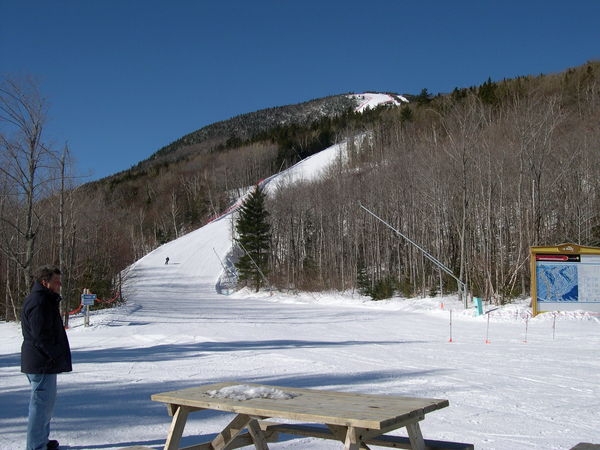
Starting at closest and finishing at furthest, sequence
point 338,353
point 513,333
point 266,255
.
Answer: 1. point 338,353
2. point 513,333
3. point 266,255

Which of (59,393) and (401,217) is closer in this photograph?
(59,393)

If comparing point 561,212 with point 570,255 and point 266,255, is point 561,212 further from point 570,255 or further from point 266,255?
point 266,255

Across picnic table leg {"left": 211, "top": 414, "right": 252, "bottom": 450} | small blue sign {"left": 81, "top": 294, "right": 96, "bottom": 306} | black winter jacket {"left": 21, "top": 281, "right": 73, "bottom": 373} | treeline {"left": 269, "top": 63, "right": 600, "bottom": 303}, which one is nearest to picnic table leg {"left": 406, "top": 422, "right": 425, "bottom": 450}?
picnic table leg {"left": 211, "top": 414, "right": 252, "bottom": 450}

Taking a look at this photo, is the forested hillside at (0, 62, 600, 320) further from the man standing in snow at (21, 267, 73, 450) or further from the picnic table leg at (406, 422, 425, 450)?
the picnic table leg at (406, 422, 425, 450)

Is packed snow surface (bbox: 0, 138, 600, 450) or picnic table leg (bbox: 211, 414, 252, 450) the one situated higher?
picnic table leg (bbox: 211, 414, 252, 450)

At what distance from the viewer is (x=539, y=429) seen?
5793 millimetres

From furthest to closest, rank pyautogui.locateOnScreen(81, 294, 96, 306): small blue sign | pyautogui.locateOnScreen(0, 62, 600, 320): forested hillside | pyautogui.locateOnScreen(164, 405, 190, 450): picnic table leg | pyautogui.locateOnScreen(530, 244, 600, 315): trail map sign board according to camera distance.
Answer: pyautogui.locateOnScreen(0, 62, 600, 320): forested hillside
pyautogui.locateOnScreen(530, 244, 600, 315): trail map sign board
pyautogui.locateOnScreen(81, 294, 96, 306): small blue sign
pyautogui.locateOnScreen(164, 405, 190, 450): picnic table leg

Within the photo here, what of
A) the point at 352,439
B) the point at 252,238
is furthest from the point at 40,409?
the point at 252,238

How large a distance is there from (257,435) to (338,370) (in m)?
5.36

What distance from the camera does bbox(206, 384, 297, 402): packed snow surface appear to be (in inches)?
157

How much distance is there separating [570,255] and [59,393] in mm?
18450

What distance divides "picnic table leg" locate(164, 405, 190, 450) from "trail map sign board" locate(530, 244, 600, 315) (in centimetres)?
1866

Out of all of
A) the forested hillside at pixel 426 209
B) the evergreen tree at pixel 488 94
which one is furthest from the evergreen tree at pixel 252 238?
the evergreen tree at pixel 488 94

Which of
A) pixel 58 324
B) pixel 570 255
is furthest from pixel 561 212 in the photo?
pixel 58 324
